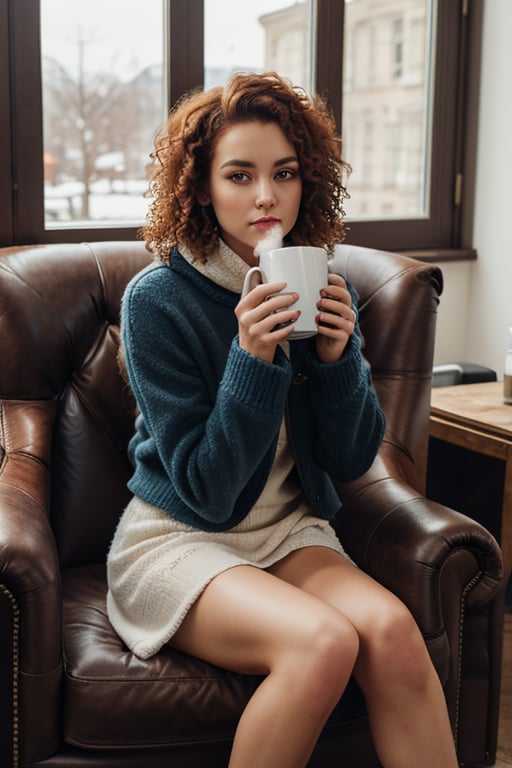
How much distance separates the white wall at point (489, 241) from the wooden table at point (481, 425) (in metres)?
0.51

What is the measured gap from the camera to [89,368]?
202 cm

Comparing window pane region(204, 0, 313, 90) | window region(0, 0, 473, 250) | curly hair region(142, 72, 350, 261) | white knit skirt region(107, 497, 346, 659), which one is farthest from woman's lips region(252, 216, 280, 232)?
window pane region(204, 0, 313, 90)

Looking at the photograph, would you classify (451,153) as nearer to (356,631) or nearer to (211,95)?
(211,95)

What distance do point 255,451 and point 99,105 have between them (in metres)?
1.46

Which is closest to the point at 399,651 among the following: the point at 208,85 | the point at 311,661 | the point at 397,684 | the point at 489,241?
A: the point at 397,684

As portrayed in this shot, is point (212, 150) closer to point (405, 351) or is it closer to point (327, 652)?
point (405, 351)

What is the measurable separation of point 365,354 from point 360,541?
458mm

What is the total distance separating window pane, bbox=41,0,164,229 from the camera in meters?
2.47

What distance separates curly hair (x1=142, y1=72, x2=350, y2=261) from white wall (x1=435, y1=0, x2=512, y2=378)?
1.27 metres

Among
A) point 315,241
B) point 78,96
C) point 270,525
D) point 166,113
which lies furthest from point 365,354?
point 78,96

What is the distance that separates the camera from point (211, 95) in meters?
1.67

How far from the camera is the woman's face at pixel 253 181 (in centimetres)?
160

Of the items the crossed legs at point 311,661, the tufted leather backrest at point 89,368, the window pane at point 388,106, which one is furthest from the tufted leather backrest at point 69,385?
the window pane at point 388,106

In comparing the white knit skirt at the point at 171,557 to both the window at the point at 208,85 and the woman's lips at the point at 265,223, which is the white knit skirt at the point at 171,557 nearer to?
the woman's lips at the point at 265,223
